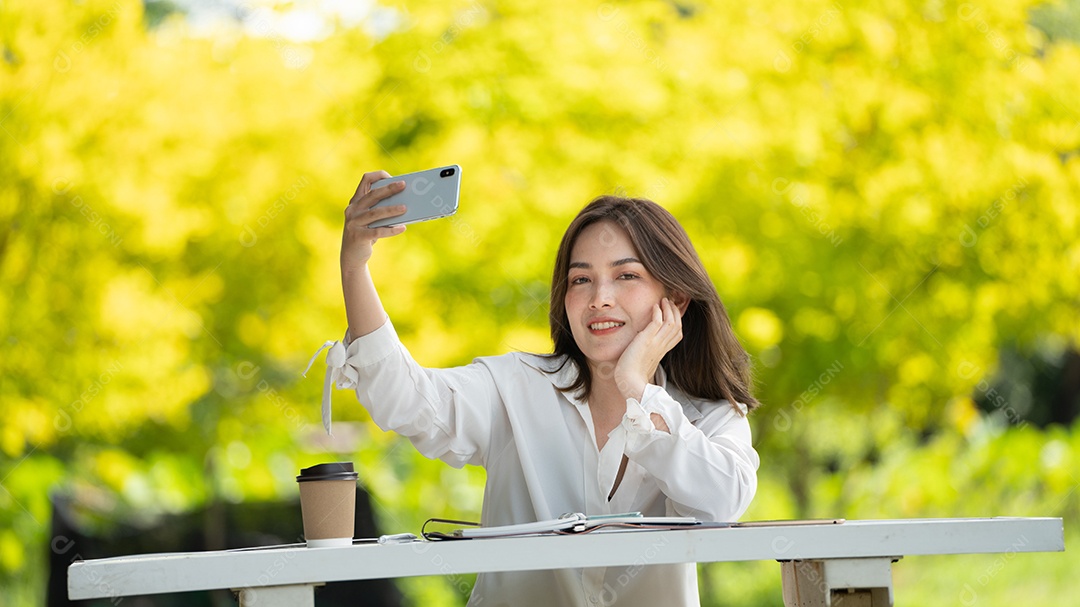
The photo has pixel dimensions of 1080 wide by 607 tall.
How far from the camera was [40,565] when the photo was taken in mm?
6172

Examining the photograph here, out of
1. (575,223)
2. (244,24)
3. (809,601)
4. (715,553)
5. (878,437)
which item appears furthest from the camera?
(878,437)

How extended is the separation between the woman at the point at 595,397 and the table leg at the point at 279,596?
795mm

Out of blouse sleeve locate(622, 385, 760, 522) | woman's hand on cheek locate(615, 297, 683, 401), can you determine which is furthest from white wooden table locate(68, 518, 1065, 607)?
woman's hand on cheek locate(615, 297, 683, 401)

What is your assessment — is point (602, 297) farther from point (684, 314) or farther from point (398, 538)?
point (398, 538)

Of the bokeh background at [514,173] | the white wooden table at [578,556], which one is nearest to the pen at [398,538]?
the white wooden table at [578,556]

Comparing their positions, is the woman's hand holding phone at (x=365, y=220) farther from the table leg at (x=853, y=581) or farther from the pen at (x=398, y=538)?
Result: the table leg at (x=853, y=581)

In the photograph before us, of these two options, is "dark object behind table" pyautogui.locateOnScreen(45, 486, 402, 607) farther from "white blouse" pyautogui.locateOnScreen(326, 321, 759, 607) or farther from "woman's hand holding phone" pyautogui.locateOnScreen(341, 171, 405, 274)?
"woman's hand holding phone" pyautogui.locateOnScreen(341, 171, 405, 274)

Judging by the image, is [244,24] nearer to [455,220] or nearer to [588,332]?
[455,220]

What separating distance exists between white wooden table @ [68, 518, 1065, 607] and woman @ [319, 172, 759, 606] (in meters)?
0.47

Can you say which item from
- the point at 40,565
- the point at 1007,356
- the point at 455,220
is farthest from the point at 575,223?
the point at 1007,356

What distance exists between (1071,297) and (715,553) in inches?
176

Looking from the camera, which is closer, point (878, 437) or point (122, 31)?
point (122, 31)

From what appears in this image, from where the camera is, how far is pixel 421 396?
101 inches

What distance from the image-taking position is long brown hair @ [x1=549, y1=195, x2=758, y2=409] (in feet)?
8.97
